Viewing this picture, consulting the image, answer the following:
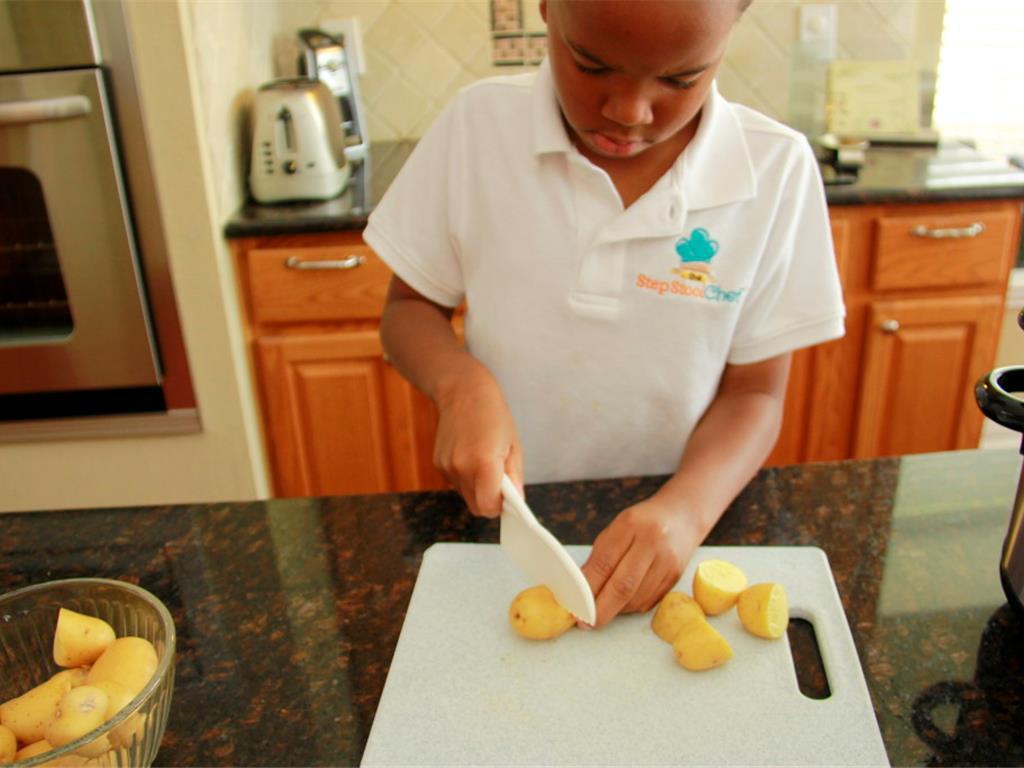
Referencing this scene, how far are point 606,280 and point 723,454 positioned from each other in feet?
0.74

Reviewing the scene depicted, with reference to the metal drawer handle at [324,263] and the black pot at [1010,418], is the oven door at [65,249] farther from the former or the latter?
the black pot at [1010,418]

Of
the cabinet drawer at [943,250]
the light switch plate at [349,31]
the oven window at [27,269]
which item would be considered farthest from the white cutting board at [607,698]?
the light switch plate at [349,31]

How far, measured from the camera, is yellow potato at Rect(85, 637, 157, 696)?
0.54m

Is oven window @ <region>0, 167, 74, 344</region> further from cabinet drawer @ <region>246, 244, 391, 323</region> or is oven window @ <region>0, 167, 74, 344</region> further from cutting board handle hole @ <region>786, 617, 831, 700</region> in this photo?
cutting board handle hole @ <region>786, 617, 831, 700</region>

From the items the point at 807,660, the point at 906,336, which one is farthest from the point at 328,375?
the point at 807,660

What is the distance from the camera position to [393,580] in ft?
2.49

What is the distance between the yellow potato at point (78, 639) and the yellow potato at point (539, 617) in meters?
0.29

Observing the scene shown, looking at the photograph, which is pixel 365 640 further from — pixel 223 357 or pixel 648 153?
pixel 223 357

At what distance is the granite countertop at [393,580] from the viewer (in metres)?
0.61

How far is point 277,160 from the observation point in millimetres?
1739

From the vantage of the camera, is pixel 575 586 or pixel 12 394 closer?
pixel 575 586

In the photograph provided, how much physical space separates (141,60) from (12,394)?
0.72 metres

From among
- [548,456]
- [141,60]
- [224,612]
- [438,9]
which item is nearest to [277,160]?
[141,60]

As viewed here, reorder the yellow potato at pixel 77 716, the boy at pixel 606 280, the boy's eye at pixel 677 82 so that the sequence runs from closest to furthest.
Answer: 1. the yellow potato at pixel 77 716
2. the boy's eye at pixel 677 82
3. the boy at pixel 606 280
